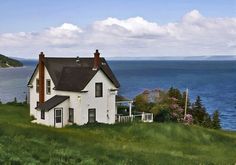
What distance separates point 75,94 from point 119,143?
41.5ft

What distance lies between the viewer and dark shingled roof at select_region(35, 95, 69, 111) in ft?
135

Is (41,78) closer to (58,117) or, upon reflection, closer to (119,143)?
(58,117)

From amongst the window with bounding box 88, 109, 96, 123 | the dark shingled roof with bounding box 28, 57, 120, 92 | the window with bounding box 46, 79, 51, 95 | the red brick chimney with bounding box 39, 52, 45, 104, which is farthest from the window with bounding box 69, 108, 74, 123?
the red brick chimney with bounding box 39, 52, 45, 104

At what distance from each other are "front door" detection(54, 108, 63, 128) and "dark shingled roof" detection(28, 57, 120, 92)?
7.78 ft

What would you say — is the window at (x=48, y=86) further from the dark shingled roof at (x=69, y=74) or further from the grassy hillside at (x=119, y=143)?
the grassy hillside at (x=119, y=143)

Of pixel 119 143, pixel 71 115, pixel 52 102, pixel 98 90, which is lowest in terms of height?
pixel 119 143

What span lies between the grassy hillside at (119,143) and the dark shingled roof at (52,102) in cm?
348

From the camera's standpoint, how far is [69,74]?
4384 centimetres

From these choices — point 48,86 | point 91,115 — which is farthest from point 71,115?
point 48,86

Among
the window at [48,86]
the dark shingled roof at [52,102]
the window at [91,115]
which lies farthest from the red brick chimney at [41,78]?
the window at [91,115]

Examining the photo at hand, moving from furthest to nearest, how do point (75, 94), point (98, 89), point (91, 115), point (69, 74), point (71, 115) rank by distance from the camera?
point (69, 74)
point (98, 89)
point (71, 115)
point (91, 115)
point (75, 94)

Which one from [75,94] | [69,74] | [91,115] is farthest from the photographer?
[69,74]

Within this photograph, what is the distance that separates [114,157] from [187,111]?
4401 centimetres

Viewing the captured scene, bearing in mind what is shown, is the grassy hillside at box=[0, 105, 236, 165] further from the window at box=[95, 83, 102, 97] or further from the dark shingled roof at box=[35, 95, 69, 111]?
the window at box=[95, 83, 102, 97]
